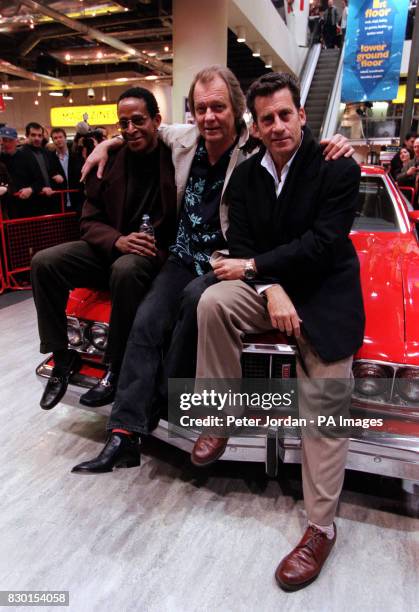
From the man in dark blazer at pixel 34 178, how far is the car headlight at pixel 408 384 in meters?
5.57

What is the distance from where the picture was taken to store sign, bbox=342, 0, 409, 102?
9.16 meters

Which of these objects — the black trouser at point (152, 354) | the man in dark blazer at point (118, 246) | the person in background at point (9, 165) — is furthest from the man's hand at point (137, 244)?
the person in background at point (9, 165)

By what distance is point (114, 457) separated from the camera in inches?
85.4

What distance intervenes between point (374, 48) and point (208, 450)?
989cm

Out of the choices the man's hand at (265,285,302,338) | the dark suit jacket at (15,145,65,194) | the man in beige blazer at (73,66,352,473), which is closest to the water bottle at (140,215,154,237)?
the man in beige blazer at (73,66,352,473)

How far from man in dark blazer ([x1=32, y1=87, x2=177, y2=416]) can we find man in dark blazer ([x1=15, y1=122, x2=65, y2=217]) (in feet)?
13.1

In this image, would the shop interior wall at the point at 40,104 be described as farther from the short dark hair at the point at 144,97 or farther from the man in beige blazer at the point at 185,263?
the man in beige blazer at the point at 185,263

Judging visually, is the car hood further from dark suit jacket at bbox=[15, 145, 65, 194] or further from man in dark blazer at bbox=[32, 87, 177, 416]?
dark suit jacket at bbox=[15, 145, 65, 194]

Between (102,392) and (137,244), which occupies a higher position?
(137,244)

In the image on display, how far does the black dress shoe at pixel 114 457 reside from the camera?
213 centimetres

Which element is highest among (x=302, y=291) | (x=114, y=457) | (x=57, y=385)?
(x=302, y=291)

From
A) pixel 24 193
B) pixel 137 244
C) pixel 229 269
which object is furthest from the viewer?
pixel 24 193

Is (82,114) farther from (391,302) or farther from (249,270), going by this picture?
(391,302)

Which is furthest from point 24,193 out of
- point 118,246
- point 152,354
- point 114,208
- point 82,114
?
point 82,114
